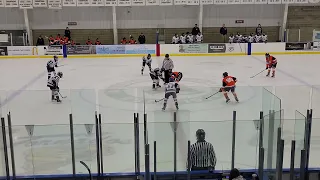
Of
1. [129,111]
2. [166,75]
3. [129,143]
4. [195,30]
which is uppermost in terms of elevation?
[195,30]

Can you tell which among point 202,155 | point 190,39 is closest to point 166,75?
point 202,155

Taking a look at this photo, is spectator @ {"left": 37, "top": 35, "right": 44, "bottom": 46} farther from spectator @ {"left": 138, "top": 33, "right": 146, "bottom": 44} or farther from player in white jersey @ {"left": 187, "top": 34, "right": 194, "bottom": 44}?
player in white jersey @ {"left": 187, "top": 34, "right": 194, "bottom": 44}

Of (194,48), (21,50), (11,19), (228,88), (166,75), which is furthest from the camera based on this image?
(11,19)

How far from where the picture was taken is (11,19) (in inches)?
949

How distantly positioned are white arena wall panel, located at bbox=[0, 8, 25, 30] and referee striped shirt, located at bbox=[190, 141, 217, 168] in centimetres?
2178

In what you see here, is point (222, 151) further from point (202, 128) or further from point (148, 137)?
point (148, 137)

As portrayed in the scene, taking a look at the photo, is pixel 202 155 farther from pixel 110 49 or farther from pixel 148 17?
pixel 148 17

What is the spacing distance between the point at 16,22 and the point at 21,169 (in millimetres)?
21160

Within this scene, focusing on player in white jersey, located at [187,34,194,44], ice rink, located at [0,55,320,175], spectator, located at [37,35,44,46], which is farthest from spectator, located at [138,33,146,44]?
ice rink, located at [0,55,320,175]

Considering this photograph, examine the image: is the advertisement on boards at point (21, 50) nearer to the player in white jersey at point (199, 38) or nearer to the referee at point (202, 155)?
the player in white jersey at point (199, 38)

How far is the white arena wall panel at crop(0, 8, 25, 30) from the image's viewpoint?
24000mm

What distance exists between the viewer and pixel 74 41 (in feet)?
81.3

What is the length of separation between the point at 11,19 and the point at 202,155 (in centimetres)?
2210

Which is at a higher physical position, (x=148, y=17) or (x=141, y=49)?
(x=148, y=17)
